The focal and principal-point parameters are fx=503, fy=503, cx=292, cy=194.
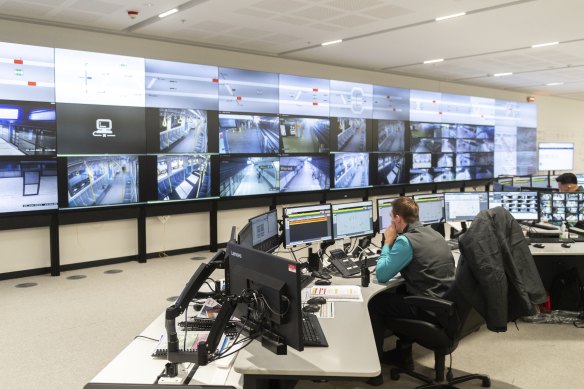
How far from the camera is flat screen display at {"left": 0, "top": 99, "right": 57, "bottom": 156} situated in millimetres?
5512

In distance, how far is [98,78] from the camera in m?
6.12

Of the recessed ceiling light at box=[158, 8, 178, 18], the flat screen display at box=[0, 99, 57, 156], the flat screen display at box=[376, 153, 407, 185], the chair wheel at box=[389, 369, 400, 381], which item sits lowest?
the chair wheel at box=[389, 369, 400, 381]

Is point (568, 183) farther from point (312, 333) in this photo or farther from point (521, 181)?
point (312, 333)

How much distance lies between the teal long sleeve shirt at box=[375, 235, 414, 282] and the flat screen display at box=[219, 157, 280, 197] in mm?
4334

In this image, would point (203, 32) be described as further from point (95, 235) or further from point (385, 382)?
point (385, 382)

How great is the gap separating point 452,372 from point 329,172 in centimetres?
539

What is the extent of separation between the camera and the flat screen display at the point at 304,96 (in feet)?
26.1

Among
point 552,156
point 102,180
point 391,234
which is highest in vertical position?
point 552,156

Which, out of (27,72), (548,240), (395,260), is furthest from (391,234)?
(27,72)

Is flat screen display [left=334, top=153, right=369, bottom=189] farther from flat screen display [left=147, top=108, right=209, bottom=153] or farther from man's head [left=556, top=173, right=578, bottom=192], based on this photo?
man's head [left=556, top=173, right=578, bottom=192]

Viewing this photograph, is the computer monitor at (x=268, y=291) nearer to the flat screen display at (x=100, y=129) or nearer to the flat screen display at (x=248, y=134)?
the flat screen display at (x=100, y=129)

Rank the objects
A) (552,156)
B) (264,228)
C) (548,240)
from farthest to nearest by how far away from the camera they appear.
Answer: (552,156) → (548,240) → (264,228)

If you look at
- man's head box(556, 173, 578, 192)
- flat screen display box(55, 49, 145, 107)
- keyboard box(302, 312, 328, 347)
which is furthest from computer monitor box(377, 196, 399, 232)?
flat screen display box(55, 49, 145, 107)

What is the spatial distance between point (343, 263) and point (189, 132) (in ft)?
12.6
